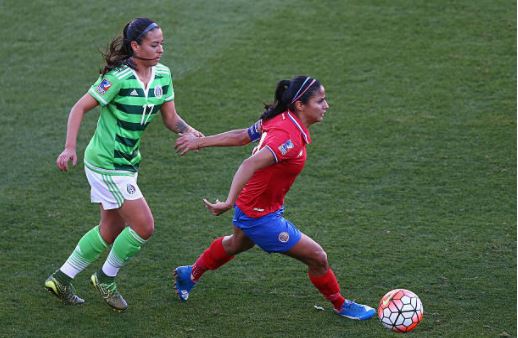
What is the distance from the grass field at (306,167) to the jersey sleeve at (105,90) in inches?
58.5

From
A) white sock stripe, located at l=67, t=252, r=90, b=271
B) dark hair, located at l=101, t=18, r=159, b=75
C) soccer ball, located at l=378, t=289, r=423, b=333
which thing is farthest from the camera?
white sock stripe, located at l=67, t=252, r=90, b=271

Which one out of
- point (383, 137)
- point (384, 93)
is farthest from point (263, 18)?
point (383, 137)

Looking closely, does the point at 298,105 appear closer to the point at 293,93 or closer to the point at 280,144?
the point at 293,93

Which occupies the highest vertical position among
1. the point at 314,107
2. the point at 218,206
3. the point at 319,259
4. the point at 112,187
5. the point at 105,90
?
the point at 105,90

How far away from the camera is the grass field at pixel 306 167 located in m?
6.52

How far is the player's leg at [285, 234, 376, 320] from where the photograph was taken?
6203 millimetres

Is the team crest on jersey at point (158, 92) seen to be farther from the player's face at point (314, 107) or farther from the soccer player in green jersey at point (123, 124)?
the player's face at point (314, 107)

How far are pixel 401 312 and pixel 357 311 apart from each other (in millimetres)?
542

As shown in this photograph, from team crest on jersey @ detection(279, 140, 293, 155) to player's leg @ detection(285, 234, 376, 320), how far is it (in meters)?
0.70

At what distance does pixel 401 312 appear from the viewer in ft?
19.3

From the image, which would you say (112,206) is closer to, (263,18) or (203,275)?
(203,275)

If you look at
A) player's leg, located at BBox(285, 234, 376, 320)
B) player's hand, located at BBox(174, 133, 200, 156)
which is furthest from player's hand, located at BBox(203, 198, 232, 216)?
player's leg, located at BBox(285, 234, 376, 320)

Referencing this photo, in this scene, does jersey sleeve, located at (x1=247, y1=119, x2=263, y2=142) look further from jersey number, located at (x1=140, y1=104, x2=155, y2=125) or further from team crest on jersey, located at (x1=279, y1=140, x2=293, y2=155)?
jersey number, located at (x1=140, y1=104, x2=155, y2=125)

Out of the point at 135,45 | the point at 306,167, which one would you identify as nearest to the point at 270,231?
the point at 135,45
